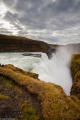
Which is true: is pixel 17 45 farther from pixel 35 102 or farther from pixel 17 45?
pixel 35 102

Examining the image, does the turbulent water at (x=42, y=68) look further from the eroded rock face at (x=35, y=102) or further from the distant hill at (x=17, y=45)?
the distant hill at (x=17, y=45)

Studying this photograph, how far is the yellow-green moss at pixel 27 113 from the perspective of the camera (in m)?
8.07

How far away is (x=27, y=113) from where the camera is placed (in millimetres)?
8344

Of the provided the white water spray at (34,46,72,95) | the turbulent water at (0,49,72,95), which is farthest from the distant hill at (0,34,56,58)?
the turbulent water at (0,49,72,95)

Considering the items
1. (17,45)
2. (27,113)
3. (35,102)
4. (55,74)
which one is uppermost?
(17,45)

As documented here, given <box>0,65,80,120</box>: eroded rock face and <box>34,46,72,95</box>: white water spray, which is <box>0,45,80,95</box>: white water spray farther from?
<box>0,65,80,120</box>: eroded rock face

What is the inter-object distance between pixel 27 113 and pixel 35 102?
1.06 m

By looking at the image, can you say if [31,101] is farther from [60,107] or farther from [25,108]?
[60,107]

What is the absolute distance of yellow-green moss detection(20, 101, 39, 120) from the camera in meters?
8.07

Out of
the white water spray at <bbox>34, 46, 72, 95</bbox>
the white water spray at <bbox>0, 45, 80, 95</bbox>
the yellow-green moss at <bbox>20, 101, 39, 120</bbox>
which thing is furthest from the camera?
the white water spray at <bbox>0, 45, 80, 95</bbox>

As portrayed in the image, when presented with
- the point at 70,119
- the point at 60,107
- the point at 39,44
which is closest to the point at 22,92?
the point at 60,107

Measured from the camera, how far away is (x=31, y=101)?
931 cm

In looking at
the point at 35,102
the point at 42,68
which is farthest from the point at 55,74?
the point at 35,102

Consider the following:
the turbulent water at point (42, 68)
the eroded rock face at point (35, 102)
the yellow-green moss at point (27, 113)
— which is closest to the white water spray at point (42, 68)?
the turbulent water at point (42, 68)
